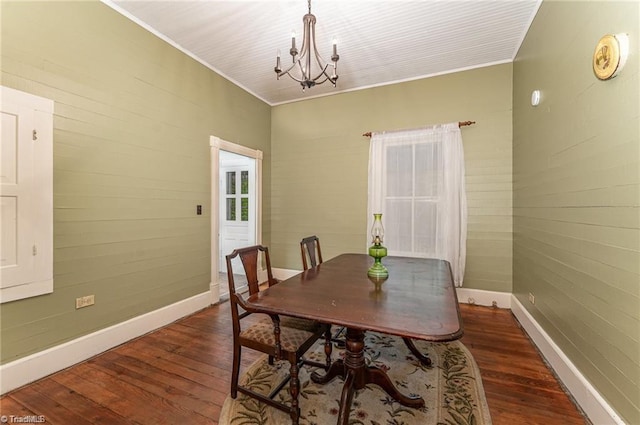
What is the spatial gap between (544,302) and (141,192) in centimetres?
377

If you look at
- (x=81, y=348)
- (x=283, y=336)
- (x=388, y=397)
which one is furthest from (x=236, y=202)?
(x=388, y=397)

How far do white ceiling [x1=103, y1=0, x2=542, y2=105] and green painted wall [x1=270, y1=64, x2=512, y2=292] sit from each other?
0.32 metres

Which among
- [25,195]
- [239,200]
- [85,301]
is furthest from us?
[239,200]

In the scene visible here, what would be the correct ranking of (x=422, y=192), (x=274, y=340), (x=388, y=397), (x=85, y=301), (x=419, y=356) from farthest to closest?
(x=422, y=192)
(x=85, y=301)
(x=419, y=356)
(x=388, y=397)
(x=274, y=340)

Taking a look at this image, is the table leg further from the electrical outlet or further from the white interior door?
the white interior door

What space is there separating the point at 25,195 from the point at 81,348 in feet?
4.09

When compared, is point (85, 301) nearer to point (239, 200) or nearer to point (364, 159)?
point (239, 200)

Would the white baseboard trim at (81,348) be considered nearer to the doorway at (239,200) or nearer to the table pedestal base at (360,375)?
the doorway at (239,200)

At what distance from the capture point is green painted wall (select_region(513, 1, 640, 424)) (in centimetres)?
130

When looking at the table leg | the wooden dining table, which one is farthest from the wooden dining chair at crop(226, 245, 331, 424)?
the table leg

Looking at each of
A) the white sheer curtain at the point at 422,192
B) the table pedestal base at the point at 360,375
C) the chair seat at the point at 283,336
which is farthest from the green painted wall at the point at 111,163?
the white sheer curtain at the point at 422,192

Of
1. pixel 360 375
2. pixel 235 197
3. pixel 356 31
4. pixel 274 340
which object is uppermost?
pixel 356 31

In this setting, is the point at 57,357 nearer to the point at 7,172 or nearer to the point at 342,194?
the point at 7,172

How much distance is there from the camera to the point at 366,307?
1342 millimetres
